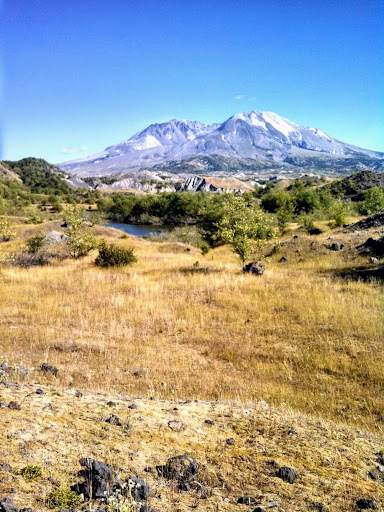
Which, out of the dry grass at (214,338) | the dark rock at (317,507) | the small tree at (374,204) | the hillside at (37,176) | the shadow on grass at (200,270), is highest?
the hillside at (37,176)

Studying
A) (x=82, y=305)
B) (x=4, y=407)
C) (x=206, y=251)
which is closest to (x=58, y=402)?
(x=4, y=407)

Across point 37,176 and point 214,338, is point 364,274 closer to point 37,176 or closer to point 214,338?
point 214,338

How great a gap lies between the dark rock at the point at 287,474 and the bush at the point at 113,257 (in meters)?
19.9

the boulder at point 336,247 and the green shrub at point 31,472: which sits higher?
the boulder at point 336,247

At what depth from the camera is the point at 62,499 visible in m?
2.88

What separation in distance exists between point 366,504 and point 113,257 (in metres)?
21.0

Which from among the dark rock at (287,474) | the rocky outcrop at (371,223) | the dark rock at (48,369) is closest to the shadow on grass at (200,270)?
the dark rock at (48,369)

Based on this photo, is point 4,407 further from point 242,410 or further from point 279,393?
point 279,393

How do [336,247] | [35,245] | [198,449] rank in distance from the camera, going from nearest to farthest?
[198,449] → [336,247] → [35,245]

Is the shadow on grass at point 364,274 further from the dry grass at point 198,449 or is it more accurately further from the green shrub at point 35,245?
the green shrub at point 35,245

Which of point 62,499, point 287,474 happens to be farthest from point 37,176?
point 287,474

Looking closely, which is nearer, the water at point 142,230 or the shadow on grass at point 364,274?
the shadow on grass at point 364,274

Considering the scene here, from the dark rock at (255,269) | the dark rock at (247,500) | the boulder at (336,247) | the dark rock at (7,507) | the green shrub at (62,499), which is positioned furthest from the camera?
the boulder at (336,247)

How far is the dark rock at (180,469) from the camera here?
3.42 meters
